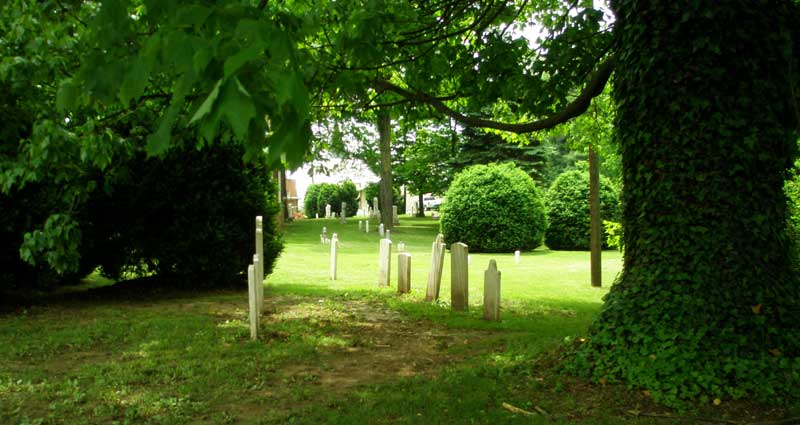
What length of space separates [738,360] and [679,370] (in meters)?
0.43

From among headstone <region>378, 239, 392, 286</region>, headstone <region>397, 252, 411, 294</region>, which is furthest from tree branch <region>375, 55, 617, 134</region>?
headstone <region>378, 239, 392, 286</region>

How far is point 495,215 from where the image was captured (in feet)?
76.0

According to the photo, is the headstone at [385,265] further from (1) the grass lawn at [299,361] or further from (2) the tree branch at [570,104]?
Answer: (2) the tree branch at [570,104]

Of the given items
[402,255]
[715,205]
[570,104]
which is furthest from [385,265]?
[715,205]

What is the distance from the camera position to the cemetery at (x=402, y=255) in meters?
3.07

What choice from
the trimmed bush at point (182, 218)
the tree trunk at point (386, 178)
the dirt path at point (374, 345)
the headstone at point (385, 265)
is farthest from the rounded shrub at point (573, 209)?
the trimmed bush at point (182, 218)

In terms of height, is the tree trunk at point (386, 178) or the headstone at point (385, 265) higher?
the tree trunk at point (386, 178)

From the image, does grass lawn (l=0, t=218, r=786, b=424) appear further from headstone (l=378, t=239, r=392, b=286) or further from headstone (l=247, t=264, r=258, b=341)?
headstone (l=378, t=239, r=392, b=286)

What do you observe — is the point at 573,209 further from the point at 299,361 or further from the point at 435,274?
the point at 299,361

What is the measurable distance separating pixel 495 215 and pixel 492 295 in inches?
582

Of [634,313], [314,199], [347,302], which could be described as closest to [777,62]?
[634,313]

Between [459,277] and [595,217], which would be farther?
[595,217]

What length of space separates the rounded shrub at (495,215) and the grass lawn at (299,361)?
38.0 feet

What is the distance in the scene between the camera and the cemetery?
3068mm
